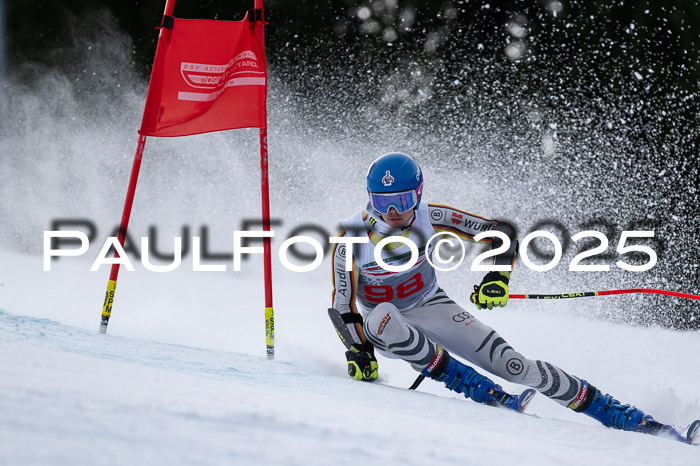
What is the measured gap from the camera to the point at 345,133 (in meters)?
9.15

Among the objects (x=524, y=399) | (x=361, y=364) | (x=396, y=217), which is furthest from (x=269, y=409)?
(x=396, y=217)

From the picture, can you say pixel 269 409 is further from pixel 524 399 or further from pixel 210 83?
pixel 210 83

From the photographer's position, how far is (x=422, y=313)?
339 centimetres

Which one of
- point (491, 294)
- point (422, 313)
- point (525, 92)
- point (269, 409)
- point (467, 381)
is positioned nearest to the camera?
point (269, 409)

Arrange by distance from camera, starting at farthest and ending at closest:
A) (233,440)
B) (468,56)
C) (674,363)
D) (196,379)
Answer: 1. (468,56)
2. (674,363)
3. (196,379)
4. (233,440)

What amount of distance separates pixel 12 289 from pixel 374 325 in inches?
195

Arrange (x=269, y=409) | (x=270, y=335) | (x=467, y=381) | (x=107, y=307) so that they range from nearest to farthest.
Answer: (x=269, y=409)
(x=467, y=381)
(x=270, y=335)
(x=107, y=307)

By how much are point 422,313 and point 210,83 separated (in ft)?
6.44

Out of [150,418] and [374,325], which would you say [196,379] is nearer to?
[150,418]

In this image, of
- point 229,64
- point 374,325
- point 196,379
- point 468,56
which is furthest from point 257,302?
point 468,56

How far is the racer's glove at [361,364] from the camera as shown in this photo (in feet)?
10.4

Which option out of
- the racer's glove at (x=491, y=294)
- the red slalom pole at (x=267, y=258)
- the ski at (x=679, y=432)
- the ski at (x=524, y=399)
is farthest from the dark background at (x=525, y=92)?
the ski at (x=524, y=399)

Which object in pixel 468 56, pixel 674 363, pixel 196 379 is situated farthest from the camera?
pixel 468 56

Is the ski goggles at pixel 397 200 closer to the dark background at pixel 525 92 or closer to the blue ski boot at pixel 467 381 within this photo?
the blue ski boot at pixel 467 381
